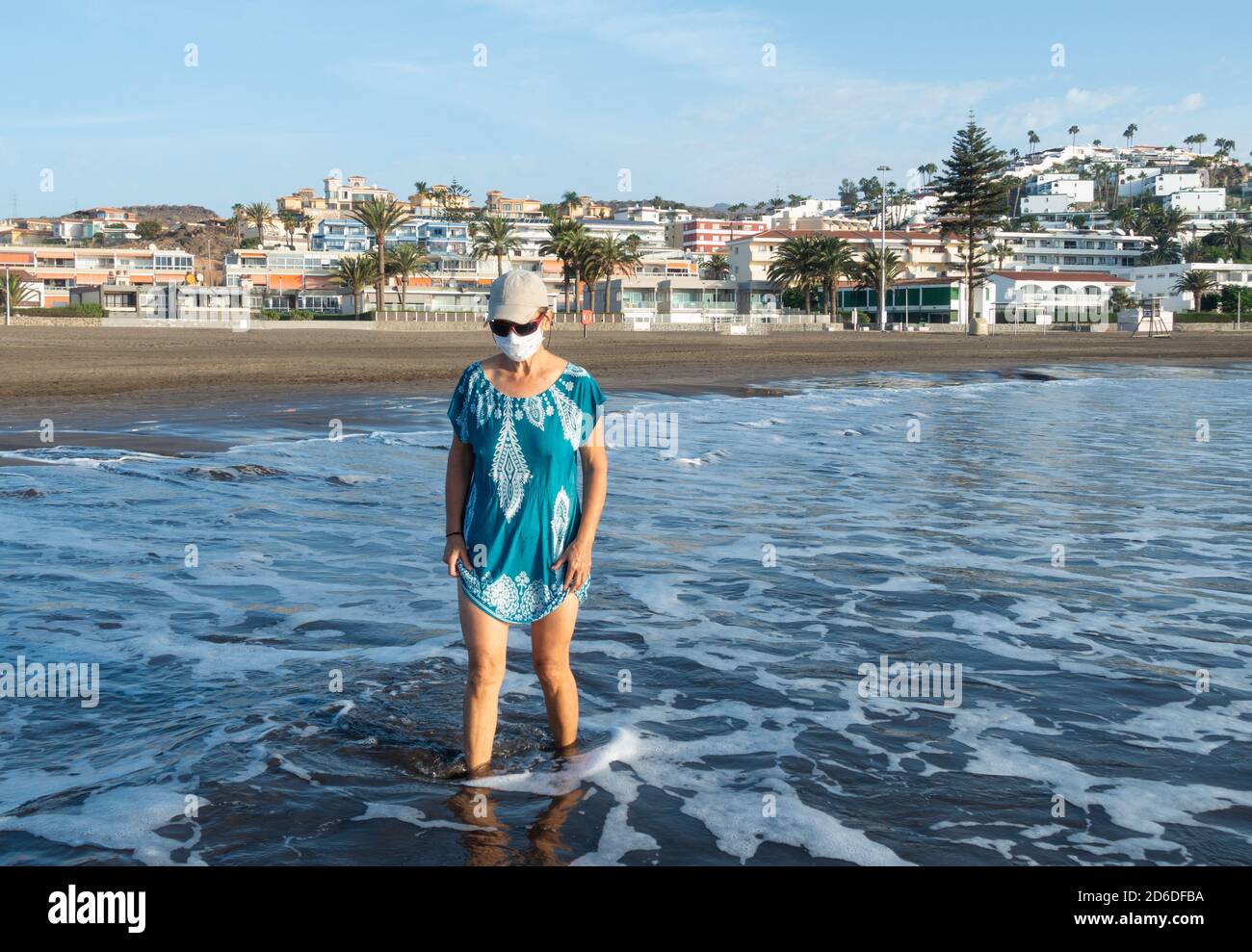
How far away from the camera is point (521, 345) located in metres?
3.57

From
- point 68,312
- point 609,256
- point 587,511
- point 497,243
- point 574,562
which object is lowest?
point 574,562

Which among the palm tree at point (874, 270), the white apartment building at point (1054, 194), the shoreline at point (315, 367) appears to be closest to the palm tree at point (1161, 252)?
the white apartment building at point (1054, 194)

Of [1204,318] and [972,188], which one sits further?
[1204,318]

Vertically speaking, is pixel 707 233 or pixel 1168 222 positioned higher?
pixel 707 233

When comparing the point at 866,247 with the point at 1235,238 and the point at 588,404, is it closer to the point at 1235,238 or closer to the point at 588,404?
the point at 1235,238

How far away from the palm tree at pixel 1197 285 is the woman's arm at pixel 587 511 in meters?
Result: 115

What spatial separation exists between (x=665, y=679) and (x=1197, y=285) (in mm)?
114058

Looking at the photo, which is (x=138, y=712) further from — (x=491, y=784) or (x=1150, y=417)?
(x=1150, y=417)

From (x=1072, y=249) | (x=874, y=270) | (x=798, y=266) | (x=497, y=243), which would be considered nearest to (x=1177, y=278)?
(x=1072, y=249)

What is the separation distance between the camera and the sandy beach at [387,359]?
2275cm

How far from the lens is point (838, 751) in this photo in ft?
14.5

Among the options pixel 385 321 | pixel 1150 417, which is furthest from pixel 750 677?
pixel 385 321

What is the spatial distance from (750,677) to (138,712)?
2730 millimetres

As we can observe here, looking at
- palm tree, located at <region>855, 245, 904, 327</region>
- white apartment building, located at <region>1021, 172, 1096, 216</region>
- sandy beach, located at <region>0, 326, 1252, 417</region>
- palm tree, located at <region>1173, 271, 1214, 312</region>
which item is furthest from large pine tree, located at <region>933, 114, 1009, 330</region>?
white apartment building, located at <region>1021, 172, 1096, 216</region>
